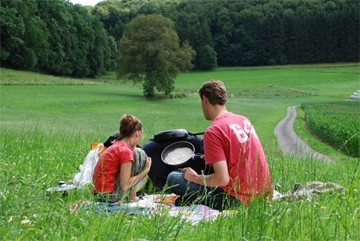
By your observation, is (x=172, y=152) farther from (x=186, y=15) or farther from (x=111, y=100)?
(x=186, y=15)

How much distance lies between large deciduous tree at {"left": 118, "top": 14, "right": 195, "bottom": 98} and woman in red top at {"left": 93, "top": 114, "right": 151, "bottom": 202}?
162 feet

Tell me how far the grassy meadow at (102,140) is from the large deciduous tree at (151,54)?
208 centimetres

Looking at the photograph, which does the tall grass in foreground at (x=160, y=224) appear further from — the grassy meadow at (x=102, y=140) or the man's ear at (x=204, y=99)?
the man's ear at (x=204, y=99)

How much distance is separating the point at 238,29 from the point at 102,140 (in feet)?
359

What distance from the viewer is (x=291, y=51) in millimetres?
115688

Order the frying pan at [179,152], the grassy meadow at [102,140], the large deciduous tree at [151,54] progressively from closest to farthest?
the grassy meadow at [102,140] < the frying pan at [179,152] < the large deciduous tree at [151,54]

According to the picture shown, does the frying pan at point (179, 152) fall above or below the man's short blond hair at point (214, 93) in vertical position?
below

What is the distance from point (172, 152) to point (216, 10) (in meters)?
120

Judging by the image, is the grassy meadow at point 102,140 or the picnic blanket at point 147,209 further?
the picnic blanket at point 147,209

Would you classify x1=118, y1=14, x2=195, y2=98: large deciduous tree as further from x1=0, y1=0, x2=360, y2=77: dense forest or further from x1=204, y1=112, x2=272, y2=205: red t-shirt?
x1=204, y1=112, x2=272, y2=205: red t-shirt

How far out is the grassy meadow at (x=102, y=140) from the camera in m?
3.24

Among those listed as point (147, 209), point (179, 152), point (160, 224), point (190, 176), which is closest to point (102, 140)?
point (179, 152)

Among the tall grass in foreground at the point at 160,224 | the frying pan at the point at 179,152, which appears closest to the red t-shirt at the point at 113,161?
the frying pan at the point at 179,152

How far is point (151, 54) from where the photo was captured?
55500 millimetres
